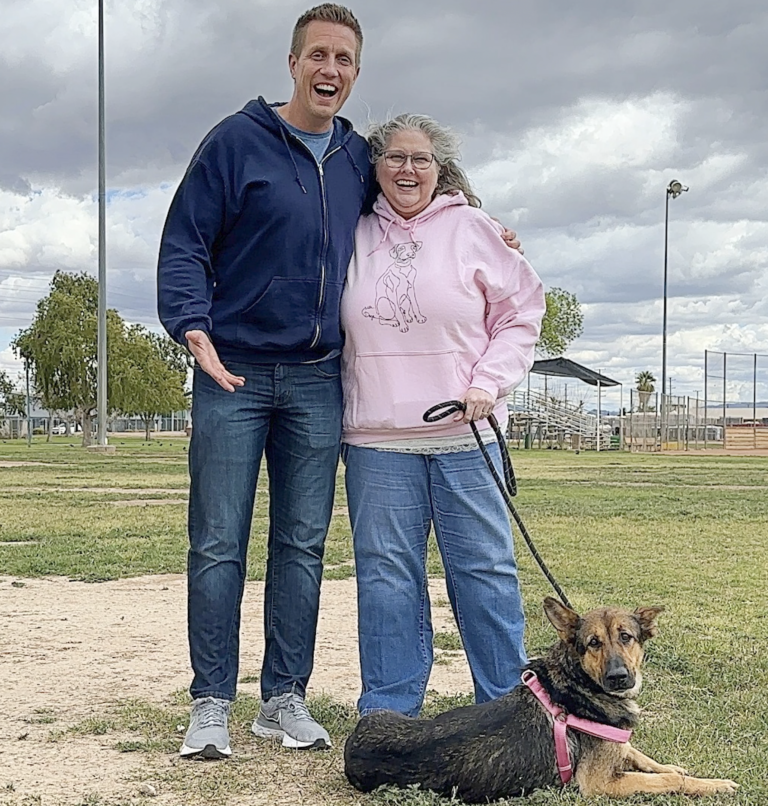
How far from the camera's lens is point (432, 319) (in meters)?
4.39

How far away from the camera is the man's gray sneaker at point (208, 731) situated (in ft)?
14.1

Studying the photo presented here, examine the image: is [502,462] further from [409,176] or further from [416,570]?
[409,176]

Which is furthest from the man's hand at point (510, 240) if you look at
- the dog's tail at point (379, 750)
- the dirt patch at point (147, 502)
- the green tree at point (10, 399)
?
the green tree at point (10, 399)

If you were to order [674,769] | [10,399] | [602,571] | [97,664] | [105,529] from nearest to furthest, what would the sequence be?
[674,769] → [97,664] → [602,571] → [105,529] → [10,399]

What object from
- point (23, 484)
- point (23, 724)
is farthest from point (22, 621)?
point (23, 484)

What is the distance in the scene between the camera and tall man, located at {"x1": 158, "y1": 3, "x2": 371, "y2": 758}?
4285 mm

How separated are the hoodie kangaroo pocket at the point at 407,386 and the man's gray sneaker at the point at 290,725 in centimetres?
116

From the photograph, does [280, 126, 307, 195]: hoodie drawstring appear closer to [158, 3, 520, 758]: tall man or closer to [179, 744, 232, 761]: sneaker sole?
[158, 3, 520, 758]: tall man

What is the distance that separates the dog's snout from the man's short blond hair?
2399 millimetres

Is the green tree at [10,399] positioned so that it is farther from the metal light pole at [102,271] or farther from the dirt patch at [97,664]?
the dirt patch at [97,664]

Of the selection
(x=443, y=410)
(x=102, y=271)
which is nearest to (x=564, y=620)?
(x=443, y=410)

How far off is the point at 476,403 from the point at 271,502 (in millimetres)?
969

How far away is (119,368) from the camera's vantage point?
53.8m

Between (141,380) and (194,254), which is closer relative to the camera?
(194,254)
